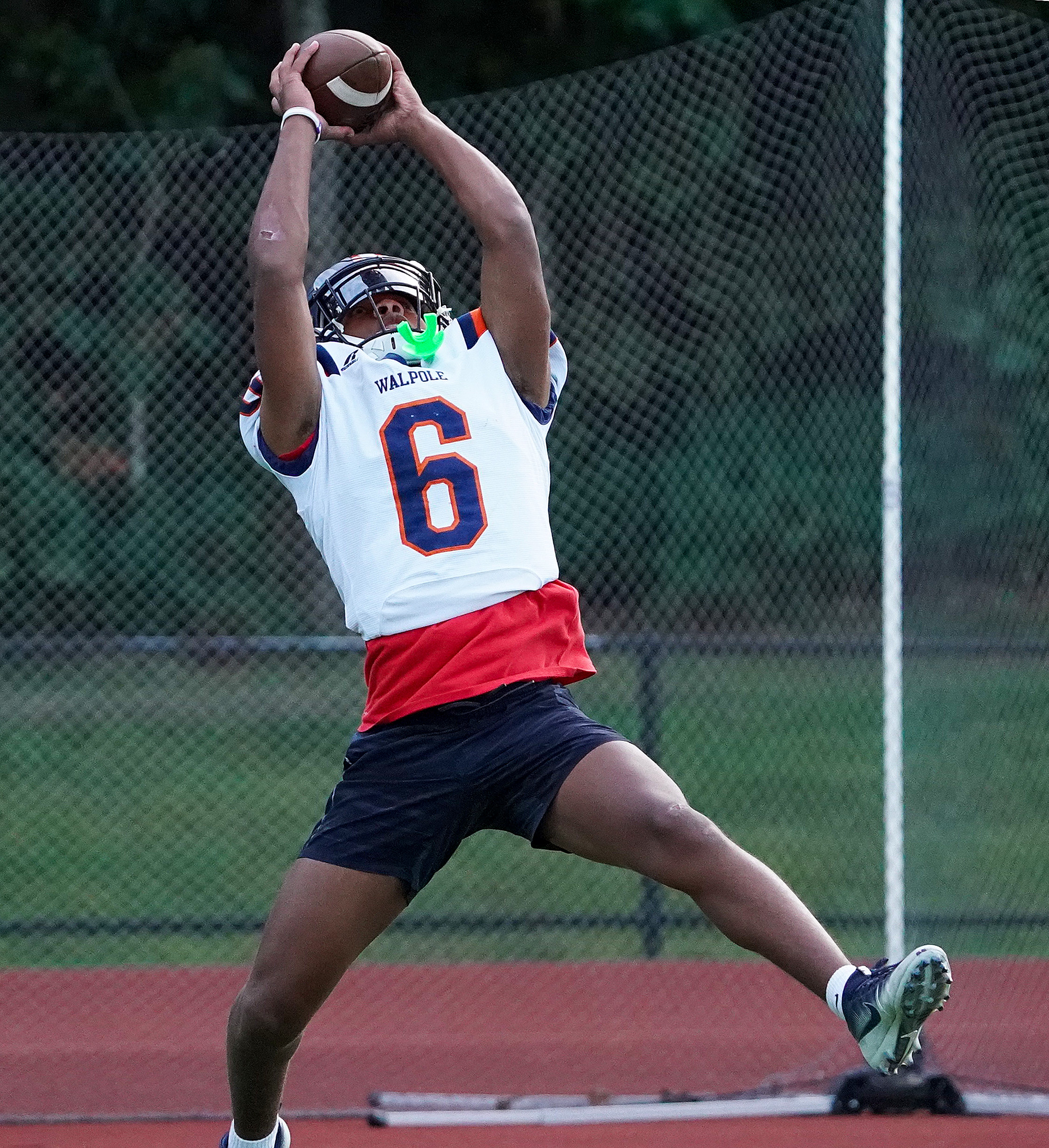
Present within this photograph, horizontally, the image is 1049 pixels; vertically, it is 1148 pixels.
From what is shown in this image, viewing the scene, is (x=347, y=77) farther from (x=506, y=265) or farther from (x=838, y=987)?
(x=838, y=987)

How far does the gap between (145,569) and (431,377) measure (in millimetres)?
5245

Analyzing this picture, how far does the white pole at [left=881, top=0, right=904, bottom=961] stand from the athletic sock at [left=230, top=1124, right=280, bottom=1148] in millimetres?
2315

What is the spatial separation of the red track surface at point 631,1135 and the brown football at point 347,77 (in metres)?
3.06

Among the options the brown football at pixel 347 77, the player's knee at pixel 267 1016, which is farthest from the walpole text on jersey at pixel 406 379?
the player's knee at pixel 267 1016

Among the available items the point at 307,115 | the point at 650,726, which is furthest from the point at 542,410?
the point at 650,726

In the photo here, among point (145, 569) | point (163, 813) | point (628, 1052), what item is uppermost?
point (145, 569)

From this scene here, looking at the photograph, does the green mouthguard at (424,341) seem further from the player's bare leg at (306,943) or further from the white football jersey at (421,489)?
the player's bare leg at (306,943)

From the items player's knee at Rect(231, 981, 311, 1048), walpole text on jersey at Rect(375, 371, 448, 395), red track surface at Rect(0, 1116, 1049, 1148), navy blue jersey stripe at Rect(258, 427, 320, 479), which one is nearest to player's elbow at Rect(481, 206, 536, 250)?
walpole text on jersey at Rect(375, 371, 448, 395)

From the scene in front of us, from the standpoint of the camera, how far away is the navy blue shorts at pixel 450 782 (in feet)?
11.9

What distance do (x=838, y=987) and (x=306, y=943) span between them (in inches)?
44.3

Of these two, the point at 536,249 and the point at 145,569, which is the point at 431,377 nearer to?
the point at 536,249

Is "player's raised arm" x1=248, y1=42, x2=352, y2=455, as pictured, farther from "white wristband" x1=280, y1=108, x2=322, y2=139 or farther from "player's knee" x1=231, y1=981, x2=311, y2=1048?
"player's knee" x1=231, y1=981, x2=311, y2=1048

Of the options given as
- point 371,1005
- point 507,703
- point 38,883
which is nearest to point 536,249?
point 507,703

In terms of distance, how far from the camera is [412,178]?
7.57 m
